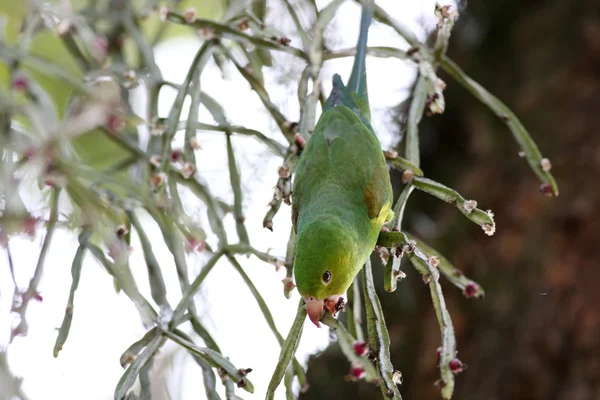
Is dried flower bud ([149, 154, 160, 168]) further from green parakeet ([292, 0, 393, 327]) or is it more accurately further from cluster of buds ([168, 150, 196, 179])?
green parakeet ([292, 0, 393, 327])

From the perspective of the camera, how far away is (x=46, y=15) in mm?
2736

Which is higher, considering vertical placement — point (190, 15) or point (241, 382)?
point (190, 15)

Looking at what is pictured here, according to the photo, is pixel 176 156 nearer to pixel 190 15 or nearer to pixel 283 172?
pixel 190 15

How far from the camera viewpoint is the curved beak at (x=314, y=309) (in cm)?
215

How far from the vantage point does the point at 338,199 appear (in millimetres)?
2410

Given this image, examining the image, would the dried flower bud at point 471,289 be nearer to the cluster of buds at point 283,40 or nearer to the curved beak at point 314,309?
the curved beak at point 314,309

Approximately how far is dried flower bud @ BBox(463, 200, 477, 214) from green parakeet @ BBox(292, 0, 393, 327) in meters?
0.42

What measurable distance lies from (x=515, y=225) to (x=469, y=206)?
2.02 m

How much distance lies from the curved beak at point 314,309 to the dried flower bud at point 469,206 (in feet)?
1.75

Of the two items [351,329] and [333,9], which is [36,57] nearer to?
[333,9]

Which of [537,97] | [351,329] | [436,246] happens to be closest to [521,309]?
[436,246]

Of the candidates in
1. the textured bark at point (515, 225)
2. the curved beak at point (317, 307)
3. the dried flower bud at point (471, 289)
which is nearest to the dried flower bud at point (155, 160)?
the curved beak at point (317, 307)

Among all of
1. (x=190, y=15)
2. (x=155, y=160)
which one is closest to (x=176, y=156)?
(x=155, y=160)

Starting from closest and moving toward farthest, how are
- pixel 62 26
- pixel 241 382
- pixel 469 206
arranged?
pixel 241 382 < pixel 469 206 < pixel 62 26
